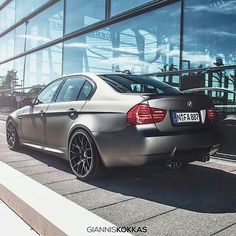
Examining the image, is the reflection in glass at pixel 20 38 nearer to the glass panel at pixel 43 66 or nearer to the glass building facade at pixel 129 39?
the glass building facade at pixel 129 39

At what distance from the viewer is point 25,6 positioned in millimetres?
15859

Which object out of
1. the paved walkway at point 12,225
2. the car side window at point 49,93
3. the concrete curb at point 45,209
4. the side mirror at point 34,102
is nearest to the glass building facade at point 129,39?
the car side window at point 49,93

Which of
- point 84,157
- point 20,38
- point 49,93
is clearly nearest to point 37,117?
point 49,93

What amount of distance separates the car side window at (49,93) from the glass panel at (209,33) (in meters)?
2.61

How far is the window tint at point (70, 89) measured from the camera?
501cm

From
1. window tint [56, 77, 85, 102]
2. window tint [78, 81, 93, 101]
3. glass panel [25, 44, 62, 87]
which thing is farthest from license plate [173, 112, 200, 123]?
glass panel [25, 44, 62, 87]

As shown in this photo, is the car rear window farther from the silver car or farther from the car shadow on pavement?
the car shadow on pavement

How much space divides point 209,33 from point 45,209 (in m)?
4.60

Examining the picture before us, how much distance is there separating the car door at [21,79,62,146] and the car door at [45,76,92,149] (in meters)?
0.21

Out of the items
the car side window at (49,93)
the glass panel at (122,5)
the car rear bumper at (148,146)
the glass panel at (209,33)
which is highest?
the glass panel at (122,5)

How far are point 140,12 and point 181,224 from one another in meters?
6.31

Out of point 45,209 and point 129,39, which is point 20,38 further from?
point 45,209

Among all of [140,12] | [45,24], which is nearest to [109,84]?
[140,12]

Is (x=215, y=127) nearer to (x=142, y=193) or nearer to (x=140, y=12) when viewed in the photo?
(x=142, y=193)
